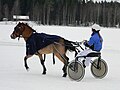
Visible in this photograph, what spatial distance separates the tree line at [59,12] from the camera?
88.2 meters

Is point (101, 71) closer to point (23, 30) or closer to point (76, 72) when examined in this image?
point (76, 72)

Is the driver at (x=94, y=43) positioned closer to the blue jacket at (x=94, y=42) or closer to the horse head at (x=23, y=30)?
the blue jacket at (x=94, y=42)

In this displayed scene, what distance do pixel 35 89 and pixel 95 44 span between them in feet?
8.62

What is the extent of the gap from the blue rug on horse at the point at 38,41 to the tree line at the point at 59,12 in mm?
71293

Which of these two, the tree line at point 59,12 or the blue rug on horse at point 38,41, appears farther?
the tree line at point 59,12

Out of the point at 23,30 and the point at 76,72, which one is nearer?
the point at 76,72

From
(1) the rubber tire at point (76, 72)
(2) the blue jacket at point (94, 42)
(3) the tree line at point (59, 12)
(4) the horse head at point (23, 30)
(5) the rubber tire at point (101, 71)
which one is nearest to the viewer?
(1) the rubber tire at point (76, 72)

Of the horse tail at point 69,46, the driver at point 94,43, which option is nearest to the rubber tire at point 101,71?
the driver at point 94,43

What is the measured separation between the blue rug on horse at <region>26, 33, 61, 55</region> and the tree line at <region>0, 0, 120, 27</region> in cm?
7129

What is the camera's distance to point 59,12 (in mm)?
94000

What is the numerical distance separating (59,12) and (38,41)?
83.2 metres

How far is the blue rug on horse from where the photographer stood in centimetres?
1104

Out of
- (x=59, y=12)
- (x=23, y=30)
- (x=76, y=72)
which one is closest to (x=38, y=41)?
(x=23, y=30)

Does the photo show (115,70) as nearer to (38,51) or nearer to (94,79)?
(94,79)
